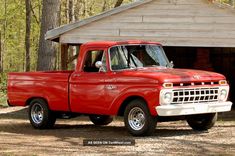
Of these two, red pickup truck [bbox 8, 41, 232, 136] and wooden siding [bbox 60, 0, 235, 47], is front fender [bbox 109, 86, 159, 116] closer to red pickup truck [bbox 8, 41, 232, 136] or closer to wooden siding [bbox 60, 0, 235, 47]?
red pickup truck [bbox 8, 41, 232, 136]

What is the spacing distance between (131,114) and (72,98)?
1802 millimetres

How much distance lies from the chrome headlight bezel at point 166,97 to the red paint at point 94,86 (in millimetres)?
99

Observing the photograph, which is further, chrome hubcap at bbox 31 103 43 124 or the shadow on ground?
chrome hubcap at bbox 31 103 43 124

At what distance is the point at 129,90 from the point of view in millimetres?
11148

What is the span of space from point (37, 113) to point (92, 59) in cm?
223

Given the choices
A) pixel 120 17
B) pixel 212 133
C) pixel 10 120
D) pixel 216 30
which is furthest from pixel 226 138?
pixel 10 120

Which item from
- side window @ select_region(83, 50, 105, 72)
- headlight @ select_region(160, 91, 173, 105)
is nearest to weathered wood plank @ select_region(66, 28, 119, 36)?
side window @ select_region(83, 50, 105, 72)

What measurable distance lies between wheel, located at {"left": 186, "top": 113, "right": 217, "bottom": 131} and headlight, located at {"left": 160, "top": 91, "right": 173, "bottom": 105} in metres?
1.48

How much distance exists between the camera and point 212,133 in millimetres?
11812

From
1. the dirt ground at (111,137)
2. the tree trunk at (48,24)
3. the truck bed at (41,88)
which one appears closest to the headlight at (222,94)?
the dirt ground at (111,137)

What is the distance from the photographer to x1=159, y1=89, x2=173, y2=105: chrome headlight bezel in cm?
1052

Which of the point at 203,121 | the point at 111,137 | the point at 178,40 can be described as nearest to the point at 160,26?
the point at 178,40

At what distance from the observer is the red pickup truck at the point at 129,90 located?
10.8m

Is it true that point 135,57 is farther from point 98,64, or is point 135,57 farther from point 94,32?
point 94,32
